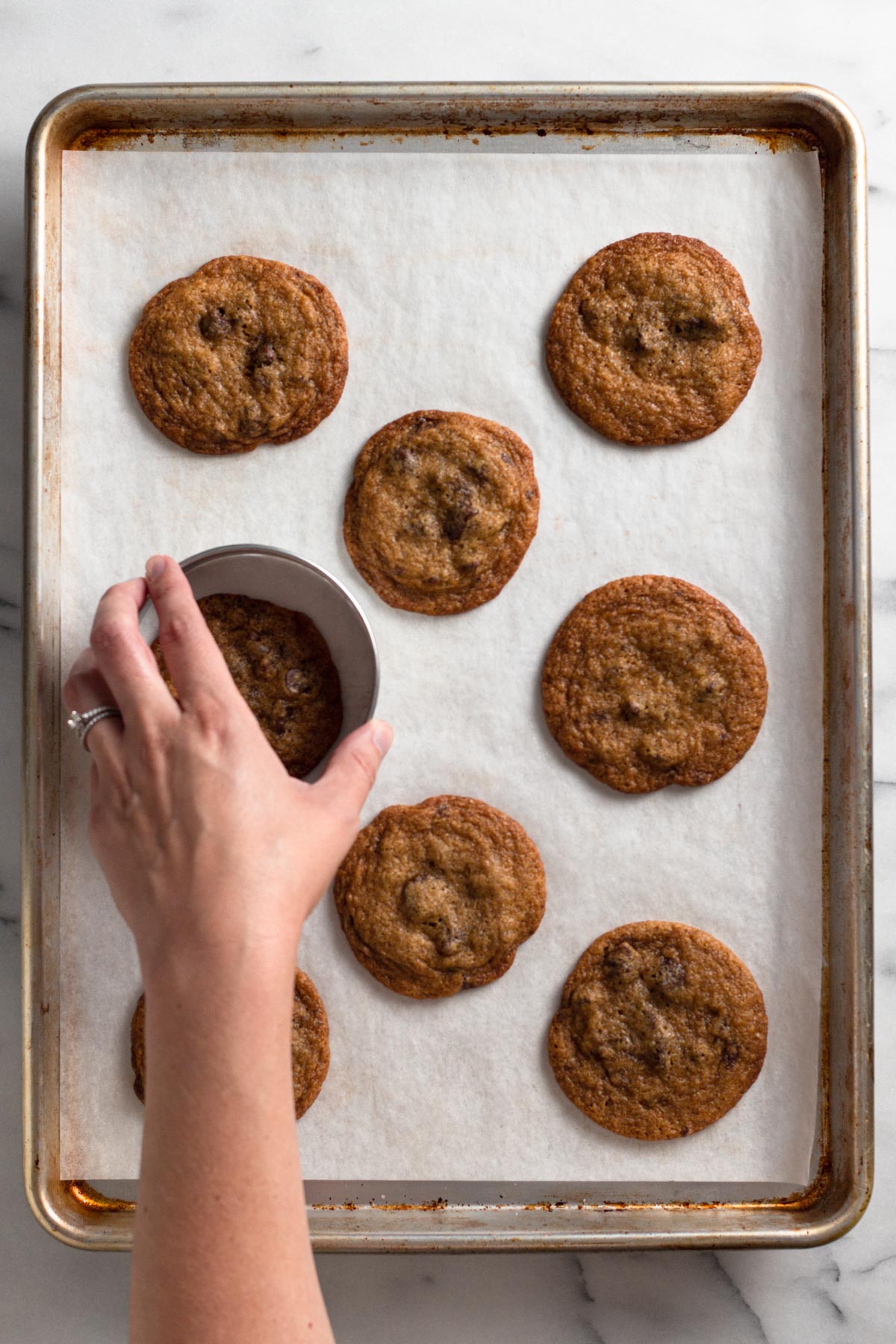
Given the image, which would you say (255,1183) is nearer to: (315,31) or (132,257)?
(132,257)

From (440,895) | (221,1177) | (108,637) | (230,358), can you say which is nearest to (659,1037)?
(440,895)

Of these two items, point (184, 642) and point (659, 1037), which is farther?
point (659, 1037)

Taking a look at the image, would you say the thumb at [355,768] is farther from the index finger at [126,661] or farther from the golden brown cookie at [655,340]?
the golden brown cookie at [655,340]

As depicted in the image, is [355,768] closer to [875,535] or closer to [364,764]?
[364,764]

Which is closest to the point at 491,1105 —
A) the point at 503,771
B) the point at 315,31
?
the point at 503,771

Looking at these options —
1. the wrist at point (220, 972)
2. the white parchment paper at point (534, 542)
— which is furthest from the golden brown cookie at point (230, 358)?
the wrist at point (220, 972)

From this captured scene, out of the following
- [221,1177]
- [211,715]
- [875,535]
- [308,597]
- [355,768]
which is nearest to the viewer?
[221,1177]
